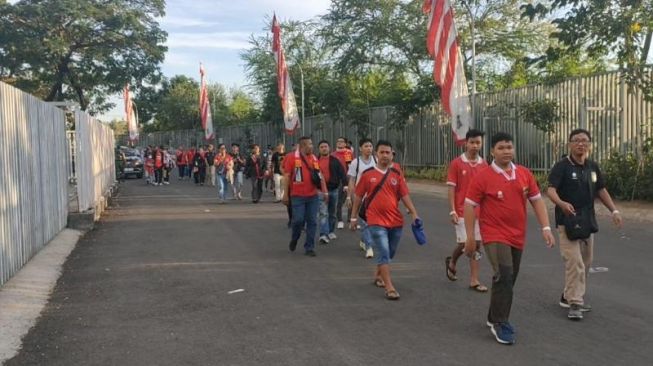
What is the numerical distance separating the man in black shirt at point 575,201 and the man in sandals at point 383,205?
1494 mm

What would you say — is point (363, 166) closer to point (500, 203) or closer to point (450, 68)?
point (500, 203)

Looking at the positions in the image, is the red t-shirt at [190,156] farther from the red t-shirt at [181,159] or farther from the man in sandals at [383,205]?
the man in sandals at [383,205]

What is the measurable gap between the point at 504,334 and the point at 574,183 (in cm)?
174

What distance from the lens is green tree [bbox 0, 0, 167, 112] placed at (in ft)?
109

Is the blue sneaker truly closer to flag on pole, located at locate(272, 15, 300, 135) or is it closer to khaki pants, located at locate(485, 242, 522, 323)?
khaki pants, located at locate(485, 242, 522, 323)

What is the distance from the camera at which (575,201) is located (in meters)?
6.28

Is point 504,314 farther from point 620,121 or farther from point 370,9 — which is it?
point 370,9

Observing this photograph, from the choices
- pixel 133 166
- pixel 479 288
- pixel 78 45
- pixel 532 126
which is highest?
pixel 78 45

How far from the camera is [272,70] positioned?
40.0m

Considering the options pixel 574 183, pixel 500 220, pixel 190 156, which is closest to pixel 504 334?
pixel 500 220

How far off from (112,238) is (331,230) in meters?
3.84

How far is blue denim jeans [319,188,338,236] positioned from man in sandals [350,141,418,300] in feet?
10.3

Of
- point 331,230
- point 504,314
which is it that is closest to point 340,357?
point 504,314

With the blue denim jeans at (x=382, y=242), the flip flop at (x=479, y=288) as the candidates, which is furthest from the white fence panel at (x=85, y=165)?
the flip flop at (x=479, y=288)
